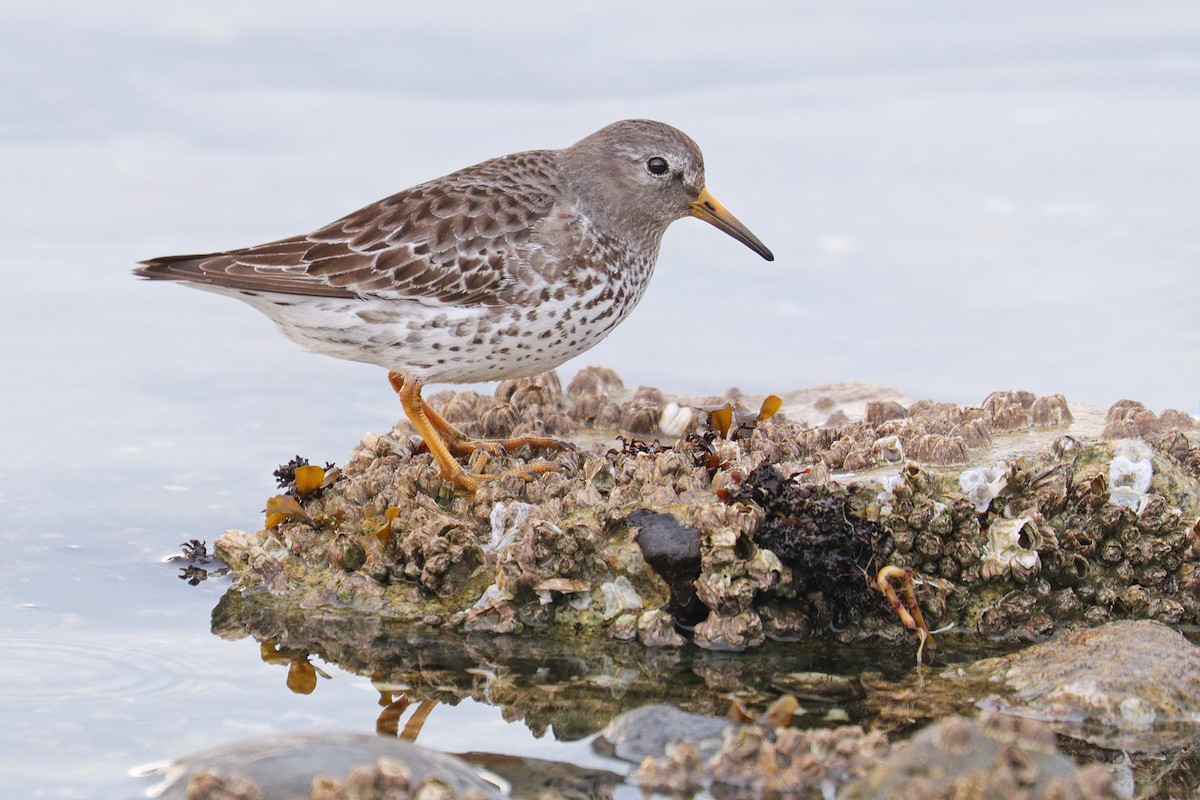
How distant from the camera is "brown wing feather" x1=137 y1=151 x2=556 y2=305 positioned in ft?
25.0

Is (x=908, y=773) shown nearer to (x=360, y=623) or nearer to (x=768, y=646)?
(x=768, y=646)

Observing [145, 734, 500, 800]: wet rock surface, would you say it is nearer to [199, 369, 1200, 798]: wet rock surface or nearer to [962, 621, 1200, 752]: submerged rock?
[199, 369, 1200, 798]: wet rock surface

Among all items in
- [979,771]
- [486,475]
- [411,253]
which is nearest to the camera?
[979,771]

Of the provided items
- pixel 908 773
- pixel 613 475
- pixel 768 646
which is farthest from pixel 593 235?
pixel 908 773

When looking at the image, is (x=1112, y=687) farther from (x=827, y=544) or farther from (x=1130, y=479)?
(x=1130, y=479)

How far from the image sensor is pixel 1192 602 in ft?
21.1

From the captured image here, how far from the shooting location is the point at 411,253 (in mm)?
7742

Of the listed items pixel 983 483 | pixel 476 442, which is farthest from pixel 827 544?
pixel 476 442

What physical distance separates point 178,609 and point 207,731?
1.45m

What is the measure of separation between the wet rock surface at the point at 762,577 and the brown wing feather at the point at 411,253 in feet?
3.12

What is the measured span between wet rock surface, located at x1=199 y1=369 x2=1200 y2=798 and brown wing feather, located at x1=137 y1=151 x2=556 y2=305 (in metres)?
0.95

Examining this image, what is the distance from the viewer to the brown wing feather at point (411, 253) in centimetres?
762

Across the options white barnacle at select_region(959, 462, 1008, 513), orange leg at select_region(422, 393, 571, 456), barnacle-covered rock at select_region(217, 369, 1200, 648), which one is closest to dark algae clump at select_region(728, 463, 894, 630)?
barnacle-covered rock at select_region(217, 369, 1200, 648)

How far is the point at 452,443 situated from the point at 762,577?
2352 millimetres
